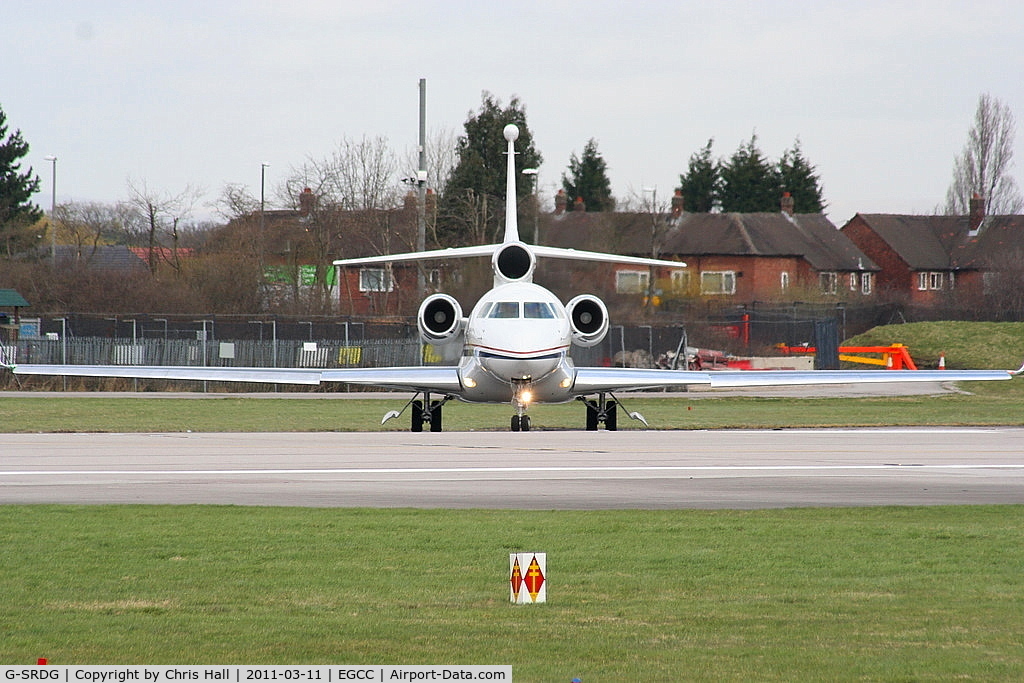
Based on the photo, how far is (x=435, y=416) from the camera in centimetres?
2628

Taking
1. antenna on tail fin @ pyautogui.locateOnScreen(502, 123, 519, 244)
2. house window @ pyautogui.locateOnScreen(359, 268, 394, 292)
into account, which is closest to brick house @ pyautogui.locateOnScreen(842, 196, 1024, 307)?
house window @ pyautogui.locateOnScreen(359, 268, 394, 292)

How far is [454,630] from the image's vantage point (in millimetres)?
6965

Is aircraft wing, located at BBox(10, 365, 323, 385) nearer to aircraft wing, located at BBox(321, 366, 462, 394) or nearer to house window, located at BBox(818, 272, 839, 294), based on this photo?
aircraft wing, located at BBox(321, 366, 462, 394)

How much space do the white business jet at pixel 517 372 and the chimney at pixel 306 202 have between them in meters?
35.1

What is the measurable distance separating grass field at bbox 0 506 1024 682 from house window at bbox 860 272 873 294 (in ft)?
241

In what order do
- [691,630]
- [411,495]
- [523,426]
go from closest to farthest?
[691,630] → [411,495] → [523,426]

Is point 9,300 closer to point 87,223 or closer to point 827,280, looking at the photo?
point 87,223

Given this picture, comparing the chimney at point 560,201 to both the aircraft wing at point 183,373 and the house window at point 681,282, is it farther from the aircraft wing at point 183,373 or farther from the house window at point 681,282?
the aircraft wing at point 183,373

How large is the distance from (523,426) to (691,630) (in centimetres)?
1731

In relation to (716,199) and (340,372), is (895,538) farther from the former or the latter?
(716,199)

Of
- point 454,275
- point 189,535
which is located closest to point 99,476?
point 189,535

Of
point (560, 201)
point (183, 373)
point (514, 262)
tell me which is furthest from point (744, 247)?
point (183, 373)

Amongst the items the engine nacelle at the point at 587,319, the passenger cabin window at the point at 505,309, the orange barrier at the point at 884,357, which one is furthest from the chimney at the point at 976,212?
the passenger cabin window at the point at 505,309

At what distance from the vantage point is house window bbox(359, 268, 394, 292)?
60312mm
